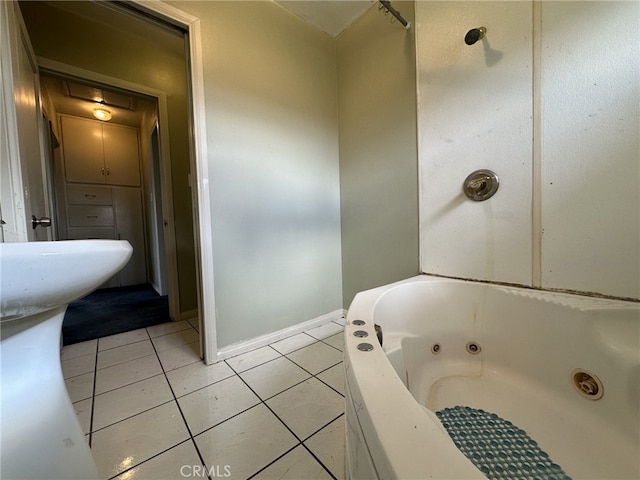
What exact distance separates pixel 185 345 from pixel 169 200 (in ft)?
3.83

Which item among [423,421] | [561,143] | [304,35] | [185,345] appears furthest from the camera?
[304,35]

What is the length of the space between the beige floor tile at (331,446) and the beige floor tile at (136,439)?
0.48 meters

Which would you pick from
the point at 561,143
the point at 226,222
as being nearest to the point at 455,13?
the point at 561,143

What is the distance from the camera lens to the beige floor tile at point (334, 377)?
1116mm

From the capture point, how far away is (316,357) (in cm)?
137

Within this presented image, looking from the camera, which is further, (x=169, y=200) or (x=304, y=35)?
(x=169, y=200)

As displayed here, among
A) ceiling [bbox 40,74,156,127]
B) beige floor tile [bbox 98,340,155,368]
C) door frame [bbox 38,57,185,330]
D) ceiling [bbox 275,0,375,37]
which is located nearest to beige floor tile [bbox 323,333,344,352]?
beige floor tile [bbox 98,340,155,368]

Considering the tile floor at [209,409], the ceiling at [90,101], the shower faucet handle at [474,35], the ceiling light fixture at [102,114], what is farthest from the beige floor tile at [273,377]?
the ceiling light fixture at [102,114]

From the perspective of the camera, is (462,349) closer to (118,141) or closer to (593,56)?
(593,56)

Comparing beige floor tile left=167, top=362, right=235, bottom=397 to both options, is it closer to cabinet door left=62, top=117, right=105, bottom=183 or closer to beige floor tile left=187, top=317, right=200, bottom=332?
beige floor tile left=187, top=317, right=200, bottom=332

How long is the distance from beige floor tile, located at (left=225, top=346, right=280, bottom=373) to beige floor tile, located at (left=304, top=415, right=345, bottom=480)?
1.90 feet

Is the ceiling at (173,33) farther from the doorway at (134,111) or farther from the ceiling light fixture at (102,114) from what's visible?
the ceiling light fixture at (102,114)

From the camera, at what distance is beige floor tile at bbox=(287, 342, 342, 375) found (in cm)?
128

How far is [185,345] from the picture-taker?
1.56m
